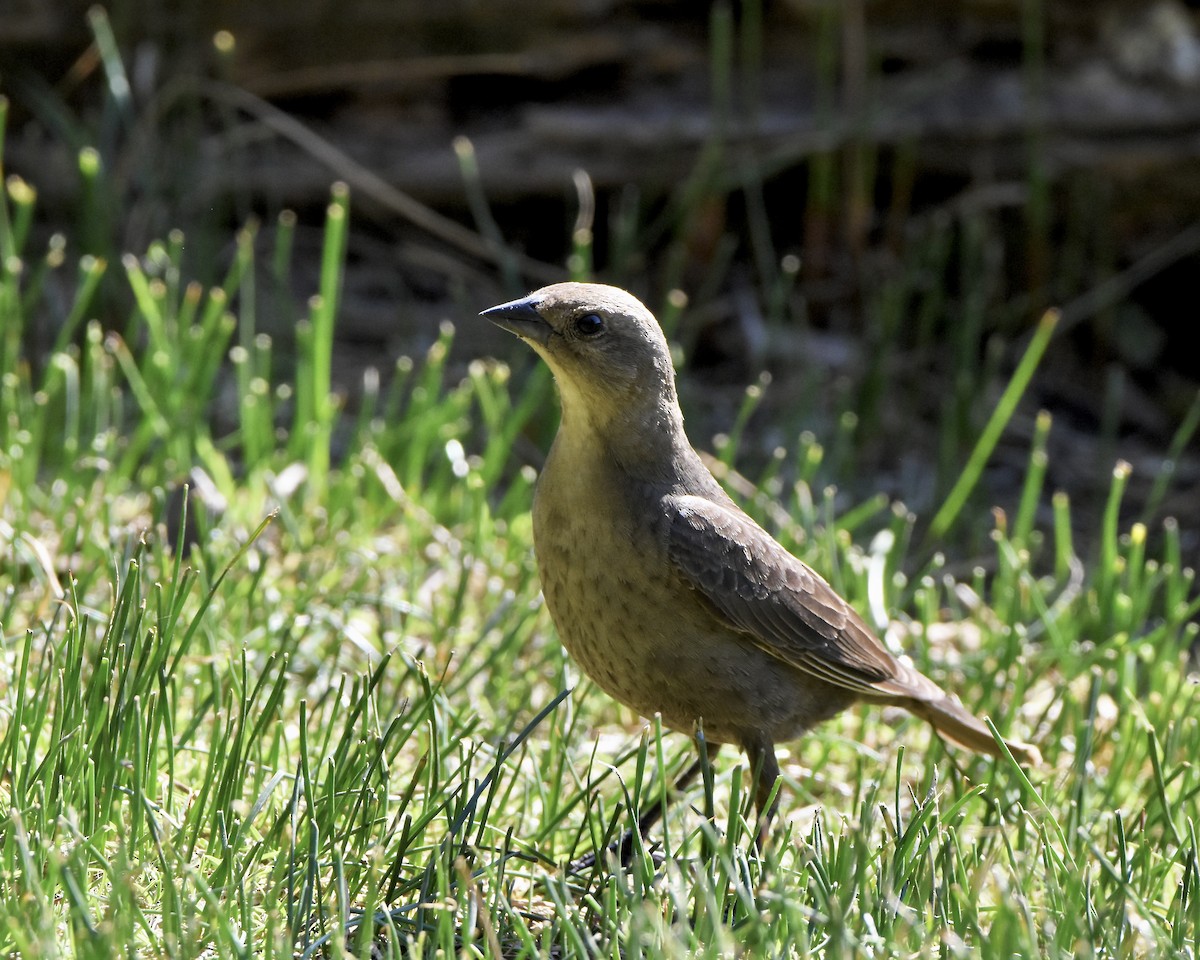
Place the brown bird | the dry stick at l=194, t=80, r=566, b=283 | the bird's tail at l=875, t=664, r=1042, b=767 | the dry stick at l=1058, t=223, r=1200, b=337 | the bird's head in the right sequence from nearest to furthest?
the brown bird, the bird's head, the bird's tail at l=875, t=664, r=1042, b=767, the dry stick at l=194, t=80, r=566, b=283, the dry stick at l=1058, t=223, r=1200, b=337

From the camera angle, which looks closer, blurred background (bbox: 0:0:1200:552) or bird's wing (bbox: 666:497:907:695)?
bird's wing (bbox: 666:497:907:695)

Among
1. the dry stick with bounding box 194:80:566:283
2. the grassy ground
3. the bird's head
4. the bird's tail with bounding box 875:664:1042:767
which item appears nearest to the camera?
the grassy ground

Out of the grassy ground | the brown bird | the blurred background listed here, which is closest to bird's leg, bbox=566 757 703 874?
the grassy ground

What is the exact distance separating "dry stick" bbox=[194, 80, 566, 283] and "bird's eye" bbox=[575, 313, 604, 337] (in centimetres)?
255

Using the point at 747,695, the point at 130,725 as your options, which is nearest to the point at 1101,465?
the point at 747,695

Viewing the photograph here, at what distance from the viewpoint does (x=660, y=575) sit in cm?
317

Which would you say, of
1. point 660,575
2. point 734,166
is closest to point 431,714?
point 660,575

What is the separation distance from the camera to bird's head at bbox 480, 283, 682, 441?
3.29 m

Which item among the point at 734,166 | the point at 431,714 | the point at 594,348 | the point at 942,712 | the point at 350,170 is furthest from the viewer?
the point at 734,166

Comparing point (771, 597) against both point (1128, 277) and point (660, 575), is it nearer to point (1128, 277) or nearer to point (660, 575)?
point (660, 575)

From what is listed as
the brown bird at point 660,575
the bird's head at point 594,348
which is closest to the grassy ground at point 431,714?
the brown bird at point 660,575

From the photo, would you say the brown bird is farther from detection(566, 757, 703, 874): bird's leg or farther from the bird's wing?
detection(566, 757, 703, 874): bird's leg

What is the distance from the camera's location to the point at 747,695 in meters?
3.28

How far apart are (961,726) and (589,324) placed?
4.15 feet
